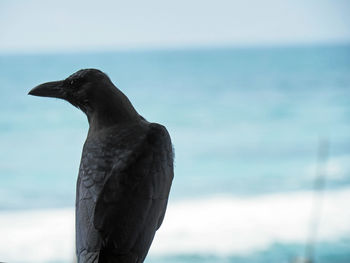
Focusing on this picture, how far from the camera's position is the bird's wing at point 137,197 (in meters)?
0.84

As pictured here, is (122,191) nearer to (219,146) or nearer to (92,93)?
(92,93)

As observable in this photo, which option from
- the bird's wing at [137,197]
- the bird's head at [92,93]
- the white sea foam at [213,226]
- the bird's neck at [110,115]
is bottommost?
the bird's wing at [137,197]

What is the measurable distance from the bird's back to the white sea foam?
9.08 ft

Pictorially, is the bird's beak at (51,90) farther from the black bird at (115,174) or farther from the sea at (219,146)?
the sea at (219,146)

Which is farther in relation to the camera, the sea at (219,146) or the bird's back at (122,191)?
the sea at (219,146)

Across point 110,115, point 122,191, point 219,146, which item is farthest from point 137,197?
point 219,146

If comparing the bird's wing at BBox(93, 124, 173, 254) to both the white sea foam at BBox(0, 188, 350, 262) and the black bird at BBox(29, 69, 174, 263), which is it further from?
the white sea foam at BBox(0, 188, 350, 262)

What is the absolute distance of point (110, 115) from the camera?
96 cm

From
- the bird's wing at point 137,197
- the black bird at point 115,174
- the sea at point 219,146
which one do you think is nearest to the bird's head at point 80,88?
the black bird at point 115,174

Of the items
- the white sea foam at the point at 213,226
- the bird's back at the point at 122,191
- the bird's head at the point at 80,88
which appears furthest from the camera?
the white sea foam at the point at 213,226

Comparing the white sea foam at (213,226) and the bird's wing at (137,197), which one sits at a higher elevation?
the white sea foam at (213,226)

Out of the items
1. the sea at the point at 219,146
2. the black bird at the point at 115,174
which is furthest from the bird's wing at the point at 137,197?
the sea at the point at 219,146

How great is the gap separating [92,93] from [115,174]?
0.46 feet

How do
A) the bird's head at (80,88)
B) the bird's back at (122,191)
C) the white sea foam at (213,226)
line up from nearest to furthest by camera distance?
the bird's back at (122,191) → the bird's head at (80,88) → the white sea foam at (213,226)
